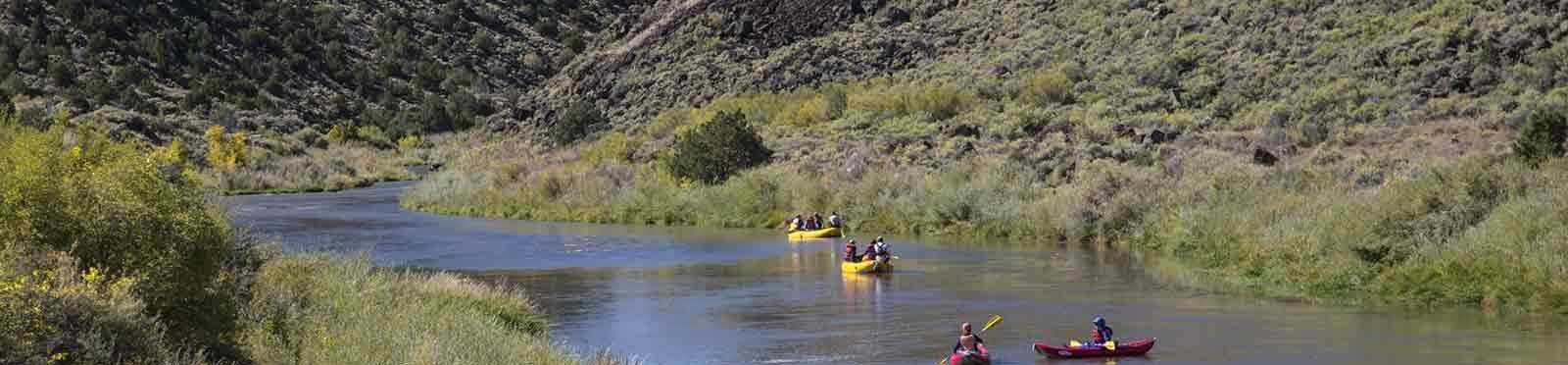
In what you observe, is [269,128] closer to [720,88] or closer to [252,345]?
[720,88]

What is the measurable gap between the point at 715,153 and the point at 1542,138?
3171 centimetres

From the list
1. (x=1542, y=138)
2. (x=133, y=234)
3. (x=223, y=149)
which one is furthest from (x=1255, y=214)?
(x=223, y=149)

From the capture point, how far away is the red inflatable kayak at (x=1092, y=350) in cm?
2425

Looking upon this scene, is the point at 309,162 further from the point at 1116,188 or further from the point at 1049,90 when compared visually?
the point at 1116,188

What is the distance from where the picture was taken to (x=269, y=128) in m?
104

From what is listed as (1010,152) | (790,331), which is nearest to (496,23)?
(1010,152)

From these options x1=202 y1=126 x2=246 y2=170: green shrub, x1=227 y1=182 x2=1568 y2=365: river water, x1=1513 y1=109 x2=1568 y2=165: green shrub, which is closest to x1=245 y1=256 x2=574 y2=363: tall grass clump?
x1=227 y1=182 x2=1568 y2=365: river water

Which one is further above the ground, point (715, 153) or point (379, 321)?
point (715, 153)

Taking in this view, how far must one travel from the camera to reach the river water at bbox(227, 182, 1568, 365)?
2481cm

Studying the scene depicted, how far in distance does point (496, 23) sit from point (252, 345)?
11889cm

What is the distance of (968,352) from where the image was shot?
23172mm

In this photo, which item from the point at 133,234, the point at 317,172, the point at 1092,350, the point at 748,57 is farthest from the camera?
the point at 317,172

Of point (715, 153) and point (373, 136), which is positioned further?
point (373, 136)

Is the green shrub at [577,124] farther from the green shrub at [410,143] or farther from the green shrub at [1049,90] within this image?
the green shrub at [1049,90]
